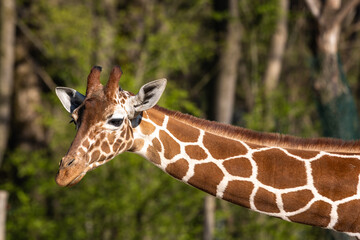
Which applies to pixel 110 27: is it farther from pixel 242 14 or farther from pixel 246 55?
pixel 246 55

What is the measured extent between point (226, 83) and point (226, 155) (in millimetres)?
8114

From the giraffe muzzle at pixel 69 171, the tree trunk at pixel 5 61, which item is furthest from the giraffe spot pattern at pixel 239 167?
the tree trunk at pixel 5 61

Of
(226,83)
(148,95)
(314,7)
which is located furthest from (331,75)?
(148,95)

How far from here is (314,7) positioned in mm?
10070

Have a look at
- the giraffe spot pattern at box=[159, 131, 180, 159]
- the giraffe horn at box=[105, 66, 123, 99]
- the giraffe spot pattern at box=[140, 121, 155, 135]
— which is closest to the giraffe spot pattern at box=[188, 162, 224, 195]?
the giraffe spot pattern at box=[159, 131, 180, 159]

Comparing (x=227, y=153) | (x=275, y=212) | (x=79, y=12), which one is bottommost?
(x=79, y=12)

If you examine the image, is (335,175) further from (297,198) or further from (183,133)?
(183,133)

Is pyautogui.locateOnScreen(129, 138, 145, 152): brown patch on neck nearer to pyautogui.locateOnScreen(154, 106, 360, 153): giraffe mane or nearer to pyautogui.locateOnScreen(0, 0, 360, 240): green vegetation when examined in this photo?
pyautogui.locateOnScreen(154, 106, 360, 153): giraffe mane

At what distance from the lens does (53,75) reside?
15844 millimetres

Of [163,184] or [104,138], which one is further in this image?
[163,184]

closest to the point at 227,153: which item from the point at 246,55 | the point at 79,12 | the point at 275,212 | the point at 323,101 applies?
the point at 275,212

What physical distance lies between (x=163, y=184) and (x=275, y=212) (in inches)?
310

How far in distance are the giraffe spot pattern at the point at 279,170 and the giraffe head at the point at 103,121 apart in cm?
107

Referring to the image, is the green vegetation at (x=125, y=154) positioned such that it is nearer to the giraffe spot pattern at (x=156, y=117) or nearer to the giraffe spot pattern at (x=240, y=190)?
the giraffe spot pattern at (x=156, y=117)
